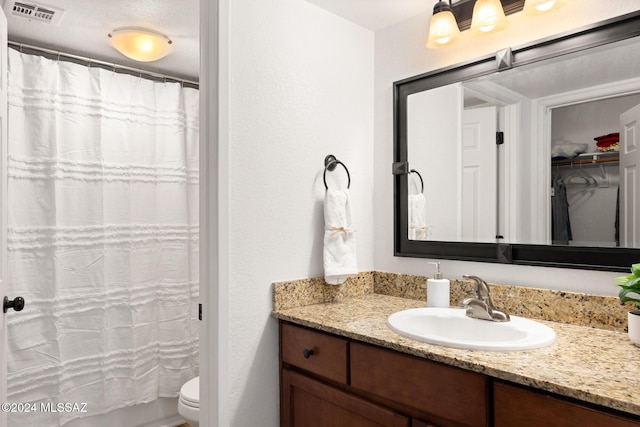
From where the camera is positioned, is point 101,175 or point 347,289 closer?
point 347,289

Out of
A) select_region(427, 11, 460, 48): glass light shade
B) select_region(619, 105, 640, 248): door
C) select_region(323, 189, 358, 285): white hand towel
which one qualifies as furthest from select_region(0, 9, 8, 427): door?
select_region(619, 105, 640, 248): door

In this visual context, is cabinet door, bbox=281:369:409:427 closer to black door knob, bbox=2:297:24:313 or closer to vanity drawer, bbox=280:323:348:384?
vanity drawer, bbox=280:323:348:384

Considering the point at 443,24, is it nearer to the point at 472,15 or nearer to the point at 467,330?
the point at 472,15

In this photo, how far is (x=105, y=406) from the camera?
243cm

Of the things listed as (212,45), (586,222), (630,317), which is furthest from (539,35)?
(212,45)

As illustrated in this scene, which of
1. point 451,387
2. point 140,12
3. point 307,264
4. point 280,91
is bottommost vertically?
point 451,387

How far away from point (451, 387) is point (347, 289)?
0.84m

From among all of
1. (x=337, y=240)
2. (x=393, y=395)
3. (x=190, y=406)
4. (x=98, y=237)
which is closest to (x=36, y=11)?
(x=98, y=237)

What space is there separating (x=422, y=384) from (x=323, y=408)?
44 centimetres

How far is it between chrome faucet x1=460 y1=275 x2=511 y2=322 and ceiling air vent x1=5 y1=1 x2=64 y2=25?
7.11 ft

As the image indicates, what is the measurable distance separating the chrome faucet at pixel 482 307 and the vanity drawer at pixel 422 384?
385 mm

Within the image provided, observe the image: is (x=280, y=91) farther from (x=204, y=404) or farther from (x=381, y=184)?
(x=204, y=404)

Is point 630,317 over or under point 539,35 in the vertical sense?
under

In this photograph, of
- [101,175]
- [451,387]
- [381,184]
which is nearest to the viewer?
[451,387]
